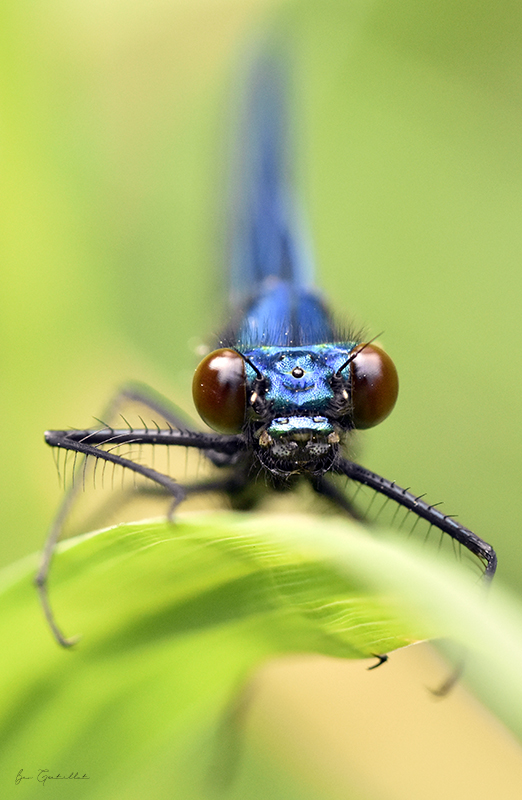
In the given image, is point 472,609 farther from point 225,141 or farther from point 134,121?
point 134,121

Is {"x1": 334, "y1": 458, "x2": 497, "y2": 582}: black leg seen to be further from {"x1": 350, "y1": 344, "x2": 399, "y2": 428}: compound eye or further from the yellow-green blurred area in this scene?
the yellow-green blurred area

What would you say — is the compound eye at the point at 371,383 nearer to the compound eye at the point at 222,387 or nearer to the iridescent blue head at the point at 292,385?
the iridescent blue head at the point at 292,385

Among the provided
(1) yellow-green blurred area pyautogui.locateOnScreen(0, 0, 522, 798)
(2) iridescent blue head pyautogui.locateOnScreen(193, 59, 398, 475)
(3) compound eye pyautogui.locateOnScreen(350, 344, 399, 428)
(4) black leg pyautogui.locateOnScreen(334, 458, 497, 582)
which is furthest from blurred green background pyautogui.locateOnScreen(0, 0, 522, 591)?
(3) compound eye pyautogui.locateOnScreen(350, 344, 399, 428)

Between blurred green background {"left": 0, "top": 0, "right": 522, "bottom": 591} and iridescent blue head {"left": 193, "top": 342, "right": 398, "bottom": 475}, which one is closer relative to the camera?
iridescent blue head {"left": 193, "top": 342, "right": 398, "bottom": 475}

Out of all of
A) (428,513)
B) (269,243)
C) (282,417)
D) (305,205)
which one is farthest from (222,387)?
(305,205)

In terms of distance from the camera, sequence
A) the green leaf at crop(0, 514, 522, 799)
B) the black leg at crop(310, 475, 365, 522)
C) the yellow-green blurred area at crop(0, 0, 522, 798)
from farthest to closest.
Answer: the yellow-green blurred area at crop(0, 0, 522, 798) → the black leg at crop(310, 475, 365, 522) → the green leaf at crop(0, 514, 522, 799)

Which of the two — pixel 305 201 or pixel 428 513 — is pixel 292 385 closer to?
pixel 428 513
